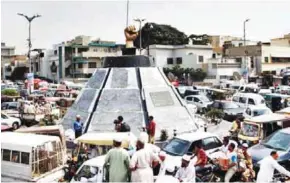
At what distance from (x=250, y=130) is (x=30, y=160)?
8.22 m

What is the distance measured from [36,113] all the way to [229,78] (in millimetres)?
34760

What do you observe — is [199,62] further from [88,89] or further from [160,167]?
[160,167]

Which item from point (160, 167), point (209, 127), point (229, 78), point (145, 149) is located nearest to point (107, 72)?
point (209, 127)

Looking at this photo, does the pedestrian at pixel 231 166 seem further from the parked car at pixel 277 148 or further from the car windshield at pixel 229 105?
the car windshield at pixel 229 105

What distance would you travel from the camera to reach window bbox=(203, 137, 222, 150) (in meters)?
13.3

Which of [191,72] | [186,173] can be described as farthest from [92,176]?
[191,72]

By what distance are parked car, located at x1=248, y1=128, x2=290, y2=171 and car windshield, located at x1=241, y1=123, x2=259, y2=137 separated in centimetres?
224

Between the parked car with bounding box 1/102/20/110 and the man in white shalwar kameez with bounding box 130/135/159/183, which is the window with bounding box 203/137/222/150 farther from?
the parked car with bounding box 1/102/20/110

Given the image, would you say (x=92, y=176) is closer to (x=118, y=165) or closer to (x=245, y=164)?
(x=118, y=165)

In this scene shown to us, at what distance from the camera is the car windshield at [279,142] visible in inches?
509

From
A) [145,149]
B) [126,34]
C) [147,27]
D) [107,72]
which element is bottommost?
[145,149]

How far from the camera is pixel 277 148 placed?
13.0m

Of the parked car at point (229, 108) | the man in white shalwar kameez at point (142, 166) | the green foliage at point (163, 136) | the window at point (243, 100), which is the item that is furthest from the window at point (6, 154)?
the window at point (243, 100)

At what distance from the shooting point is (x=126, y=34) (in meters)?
20.7
